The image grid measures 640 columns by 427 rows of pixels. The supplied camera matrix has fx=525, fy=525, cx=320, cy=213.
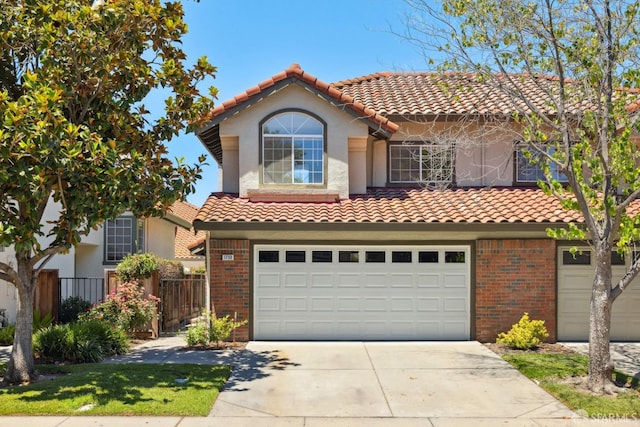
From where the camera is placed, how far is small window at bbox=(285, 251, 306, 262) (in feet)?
42.1

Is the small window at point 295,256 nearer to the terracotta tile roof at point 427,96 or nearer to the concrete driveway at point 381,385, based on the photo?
the concrete driveway at point 381,385

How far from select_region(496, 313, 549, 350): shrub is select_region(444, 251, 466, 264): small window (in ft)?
6.27

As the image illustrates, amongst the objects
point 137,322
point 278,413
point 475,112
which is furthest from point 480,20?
point 137,322

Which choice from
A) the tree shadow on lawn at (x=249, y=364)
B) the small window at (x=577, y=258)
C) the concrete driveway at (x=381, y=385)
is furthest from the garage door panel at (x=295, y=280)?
the small window at (x=577, y=258)

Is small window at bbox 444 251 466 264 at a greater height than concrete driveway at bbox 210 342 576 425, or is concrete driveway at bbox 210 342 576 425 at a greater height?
small window at bbox 444 251 466 264

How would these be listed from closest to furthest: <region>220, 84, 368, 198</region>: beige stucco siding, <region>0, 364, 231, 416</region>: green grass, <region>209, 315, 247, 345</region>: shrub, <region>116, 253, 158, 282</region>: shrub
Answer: <region>0, 364, 231, 416</region>: green grass < <region>209, 315, 247, 345</region>: shrub < <region>116, 253, 158, 282</region>: shrub < <region>220, 84, 368, 198</region>: beige stucco siding

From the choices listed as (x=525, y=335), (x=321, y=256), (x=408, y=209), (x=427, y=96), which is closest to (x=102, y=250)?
(x=321, y=256)

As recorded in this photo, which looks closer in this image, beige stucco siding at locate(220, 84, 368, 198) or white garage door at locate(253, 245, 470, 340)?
white garage door at locate(253, 245, 470, 340)

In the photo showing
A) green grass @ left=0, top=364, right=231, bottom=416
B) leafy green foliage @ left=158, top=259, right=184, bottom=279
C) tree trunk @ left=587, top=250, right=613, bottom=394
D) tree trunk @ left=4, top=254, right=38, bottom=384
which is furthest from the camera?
leafy green foliage @ left=158, top=259, right=184, bottom=279

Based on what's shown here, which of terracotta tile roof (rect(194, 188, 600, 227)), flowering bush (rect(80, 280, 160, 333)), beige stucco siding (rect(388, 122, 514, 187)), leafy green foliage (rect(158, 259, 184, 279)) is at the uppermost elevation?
beige stucco siding (rect(388, 122, 514, 187))

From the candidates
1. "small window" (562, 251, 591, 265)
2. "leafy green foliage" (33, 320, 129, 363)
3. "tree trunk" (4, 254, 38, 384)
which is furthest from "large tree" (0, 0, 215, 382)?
"small window" (562, 251, 591, 265)

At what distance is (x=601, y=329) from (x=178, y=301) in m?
11.6

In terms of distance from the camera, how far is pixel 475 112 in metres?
13.3

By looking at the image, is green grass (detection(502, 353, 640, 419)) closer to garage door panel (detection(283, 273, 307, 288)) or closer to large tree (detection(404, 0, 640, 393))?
large tree (detection(404, 0, 640, 393))
